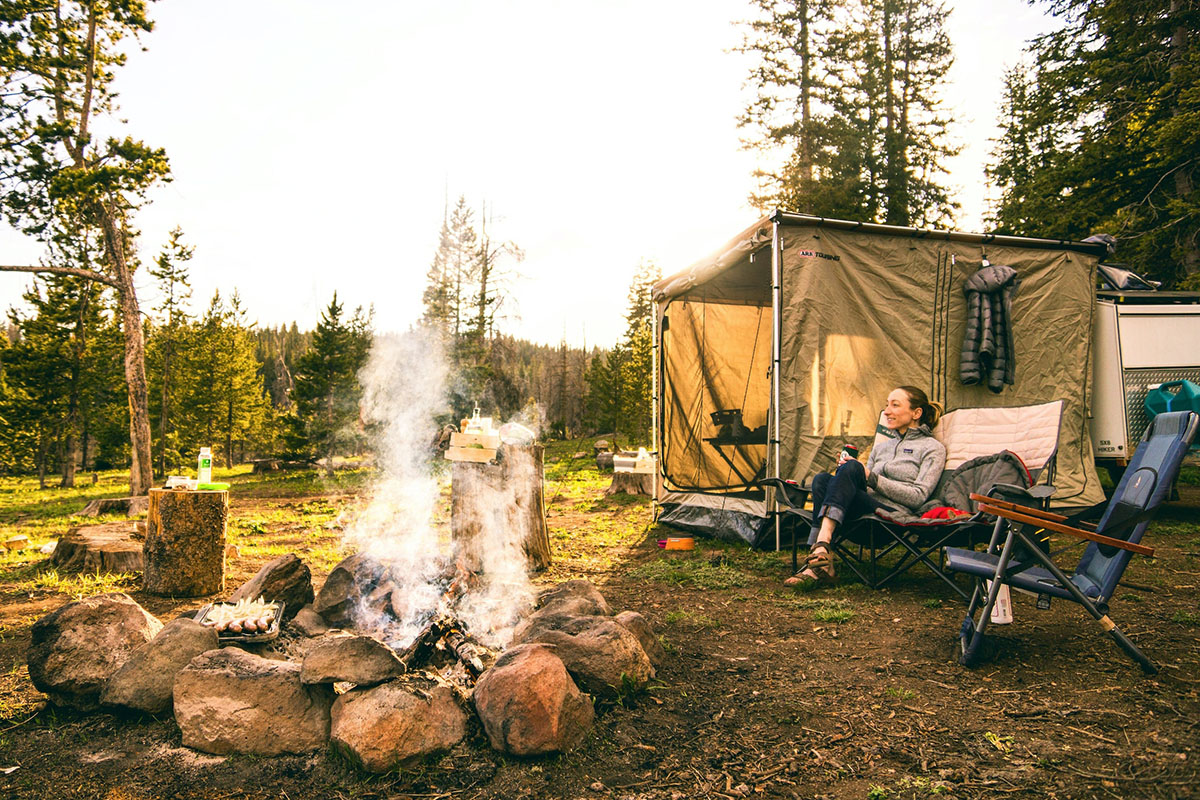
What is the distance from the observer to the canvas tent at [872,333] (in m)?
4.94

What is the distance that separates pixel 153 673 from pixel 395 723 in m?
0.99

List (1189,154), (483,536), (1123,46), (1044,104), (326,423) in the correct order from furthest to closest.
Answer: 1. (326,423)
2. (1044,104)
3. (1123,46)
4. (1189,154)
5. (483,536)

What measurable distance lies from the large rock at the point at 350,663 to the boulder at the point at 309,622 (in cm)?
83

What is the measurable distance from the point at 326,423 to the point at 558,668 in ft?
47.9

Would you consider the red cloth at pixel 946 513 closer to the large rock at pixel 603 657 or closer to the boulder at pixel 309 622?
the large rock at pixel 603 657

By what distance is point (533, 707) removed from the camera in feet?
6.40

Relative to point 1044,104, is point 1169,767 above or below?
below

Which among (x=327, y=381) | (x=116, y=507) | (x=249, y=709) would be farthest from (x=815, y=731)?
(x=327, y=381)

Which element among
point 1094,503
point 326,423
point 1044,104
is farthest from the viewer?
point 326,423

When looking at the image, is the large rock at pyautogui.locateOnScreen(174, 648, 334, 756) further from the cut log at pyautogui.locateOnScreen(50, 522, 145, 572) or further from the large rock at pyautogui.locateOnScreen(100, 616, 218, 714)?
the cut log at pyautogui.locateOnScreen(50, 522, 145, 572)

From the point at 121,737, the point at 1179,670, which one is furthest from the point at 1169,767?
the point at 121,737

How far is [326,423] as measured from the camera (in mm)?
15203

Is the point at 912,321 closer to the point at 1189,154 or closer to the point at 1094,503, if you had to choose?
the point at 1094,503

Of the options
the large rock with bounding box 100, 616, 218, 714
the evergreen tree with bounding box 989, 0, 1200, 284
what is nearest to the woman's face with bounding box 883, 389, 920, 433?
the large rock with bounding box 100, 616, 218, 714
